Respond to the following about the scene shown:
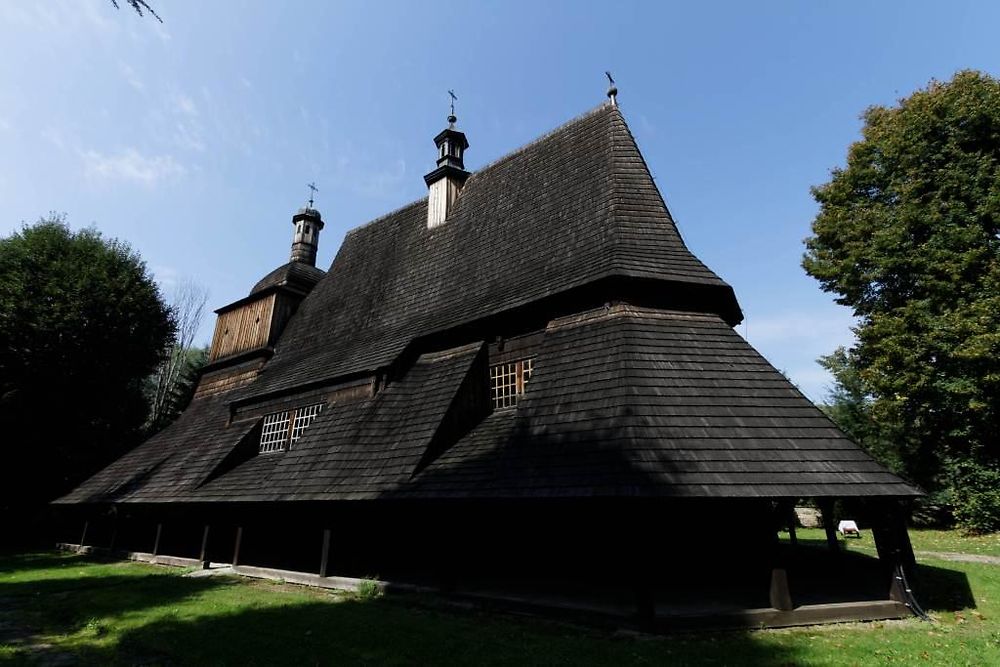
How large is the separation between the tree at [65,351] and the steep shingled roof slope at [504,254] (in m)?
11.3

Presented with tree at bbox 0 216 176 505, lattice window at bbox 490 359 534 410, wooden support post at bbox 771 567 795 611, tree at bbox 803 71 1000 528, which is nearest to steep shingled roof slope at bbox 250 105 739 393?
lattice window at bbox 490 359 534 410

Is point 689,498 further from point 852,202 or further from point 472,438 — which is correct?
point 852,202

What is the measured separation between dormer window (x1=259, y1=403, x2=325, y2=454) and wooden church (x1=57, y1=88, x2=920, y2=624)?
8 cm

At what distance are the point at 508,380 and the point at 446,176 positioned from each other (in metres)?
8.51

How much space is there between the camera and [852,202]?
763 inches

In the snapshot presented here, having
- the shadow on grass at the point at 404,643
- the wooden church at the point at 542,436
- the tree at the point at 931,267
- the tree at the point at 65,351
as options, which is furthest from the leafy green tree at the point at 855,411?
the tree at the point at 65,351

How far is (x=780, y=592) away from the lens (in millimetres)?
6684

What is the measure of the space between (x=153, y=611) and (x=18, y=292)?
20185mm

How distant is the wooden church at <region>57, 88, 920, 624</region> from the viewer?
702 cm

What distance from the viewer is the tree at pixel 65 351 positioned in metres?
20.7

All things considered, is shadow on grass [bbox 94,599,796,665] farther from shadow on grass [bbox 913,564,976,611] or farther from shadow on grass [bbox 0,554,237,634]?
shadow on grass [bbox 913,564,976,611]

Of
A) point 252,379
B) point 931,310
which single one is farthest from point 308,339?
point 931,310

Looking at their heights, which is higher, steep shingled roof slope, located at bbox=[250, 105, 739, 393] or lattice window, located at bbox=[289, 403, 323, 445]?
steep shingled roof slope, located at bbox=[250, 105, 739, 393]

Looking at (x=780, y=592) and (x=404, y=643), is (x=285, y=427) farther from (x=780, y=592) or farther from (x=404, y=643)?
(x=780, y=592)
